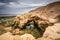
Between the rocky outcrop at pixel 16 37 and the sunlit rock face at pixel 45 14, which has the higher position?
the sunlit rock face at pixel 45 14

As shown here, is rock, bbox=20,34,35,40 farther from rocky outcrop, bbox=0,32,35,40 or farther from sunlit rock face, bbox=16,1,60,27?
sunlit rock face, bbox=16,1,60,27

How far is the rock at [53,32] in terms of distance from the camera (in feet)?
7.55

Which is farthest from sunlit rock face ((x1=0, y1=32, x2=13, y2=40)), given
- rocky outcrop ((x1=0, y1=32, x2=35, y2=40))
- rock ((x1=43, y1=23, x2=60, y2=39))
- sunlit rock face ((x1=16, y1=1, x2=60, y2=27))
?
rock ((x1=43, y1=23, x2=60, y2=39))

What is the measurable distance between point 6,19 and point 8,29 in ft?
0.78

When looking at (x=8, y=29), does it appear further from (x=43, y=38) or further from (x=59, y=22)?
(x=59, y=22)

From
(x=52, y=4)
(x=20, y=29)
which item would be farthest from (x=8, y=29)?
(x=52, y=4)

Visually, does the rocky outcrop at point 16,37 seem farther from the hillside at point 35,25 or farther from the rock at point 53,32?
the rock at point 53,32

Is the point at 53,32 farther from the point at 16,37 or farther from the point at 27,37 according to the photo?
the point at 16,37

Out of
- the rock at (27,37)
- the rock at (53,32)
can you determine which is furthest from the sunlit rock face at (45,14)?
the rock at (27,37)

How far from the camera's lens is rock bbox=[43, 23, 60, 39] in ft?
7.55

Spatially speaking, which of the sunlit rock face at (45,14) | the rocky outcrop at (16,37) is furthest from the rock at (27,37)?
the sunlit rock face at (45,14)

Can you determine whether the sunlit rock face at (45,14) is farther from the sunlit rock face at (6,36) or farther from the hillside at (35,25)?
the sunlit rock face at (6,36)

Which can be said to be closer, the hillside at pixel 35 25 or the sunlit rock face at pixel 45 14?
the hillside at pixel 35 25

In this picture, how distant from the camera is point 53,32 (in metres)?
2.37
